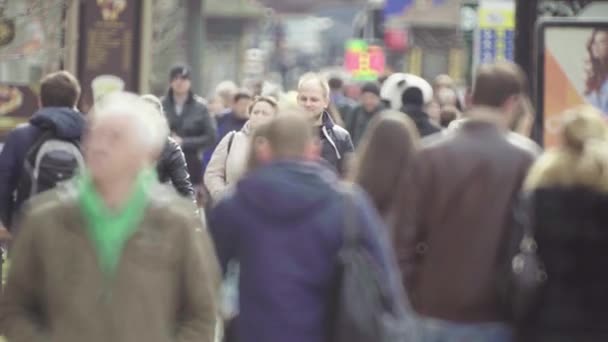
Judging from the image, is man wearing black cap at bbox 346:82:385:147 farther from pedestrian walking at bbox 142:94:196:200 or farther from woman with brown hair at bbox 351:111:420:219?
woman with brown hair at bbox 351:111:420:219

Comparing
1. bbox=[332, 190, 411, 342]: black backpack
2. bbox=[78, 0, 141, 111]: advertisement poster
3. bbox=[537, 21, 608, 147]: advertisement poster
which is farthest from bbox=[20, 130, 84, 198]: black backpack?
bbox=[78, 0, 141, 111]: advertisement poster

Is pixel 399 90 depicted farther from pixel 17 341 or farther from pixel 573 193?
pixel 17 341

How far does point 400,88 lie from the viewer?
15.3 metres

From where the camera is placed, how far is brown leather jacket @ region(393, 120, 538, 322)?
24.7 ft

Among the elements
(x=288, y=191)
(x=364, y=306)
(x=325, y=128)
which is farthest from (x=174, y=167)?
(x=364, y=306)

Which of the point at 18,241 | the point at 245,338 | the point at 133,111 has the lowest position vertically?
the point at 245,338

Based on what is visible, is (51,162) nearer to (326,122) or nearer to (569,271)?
(326,122)

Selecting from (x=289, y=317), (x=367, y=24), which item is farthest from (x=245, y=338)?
(x=367, y=24)

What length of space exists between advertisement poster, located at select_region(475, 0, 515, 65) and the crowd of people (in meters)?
14.8

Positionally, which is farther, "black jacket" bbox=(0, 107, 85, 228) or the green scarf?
"black jacket" bbox=(0, 107, 85, 228)

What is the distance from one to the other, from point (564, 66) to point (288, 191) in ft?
17.3

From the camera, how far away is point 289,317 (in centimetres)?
672

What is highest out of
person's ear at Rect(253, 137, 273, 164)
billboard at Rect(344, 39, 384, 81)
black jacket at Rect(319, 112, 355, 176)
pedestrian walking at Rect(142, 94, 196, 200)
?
person's ear at Rect(253, 137, 273, 164)

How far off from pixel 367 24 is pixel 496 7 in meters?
34.7
